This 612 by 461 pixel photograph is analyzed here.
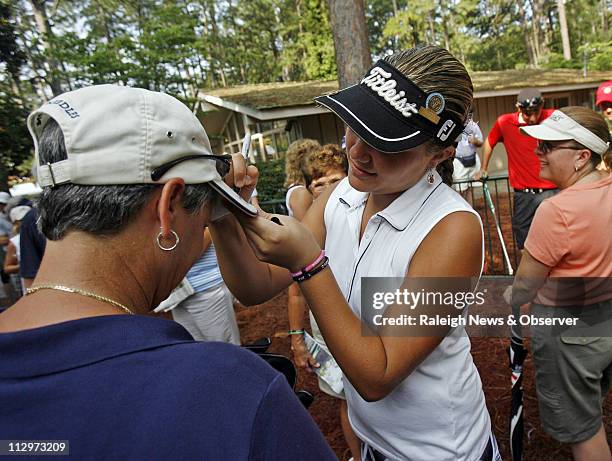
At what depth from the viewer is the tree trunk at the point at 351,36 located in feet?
20.3

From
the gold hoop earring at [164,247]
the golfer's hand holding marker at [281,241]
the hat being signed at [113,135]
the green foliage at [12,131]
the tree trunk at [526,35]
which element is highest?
the tree trunk at [526,35]

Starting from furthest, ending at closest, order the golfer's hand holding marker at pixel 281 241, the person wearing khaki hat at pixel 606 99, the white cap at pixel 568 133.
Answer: the person wearing khaki hat at pixel 606 99, the white cap at pixel 568 133, the golfer's hand holding marker at pixel 281 241

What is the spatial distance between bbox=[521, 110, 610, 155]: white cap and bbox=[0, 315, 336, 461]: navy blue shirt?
7.13ft

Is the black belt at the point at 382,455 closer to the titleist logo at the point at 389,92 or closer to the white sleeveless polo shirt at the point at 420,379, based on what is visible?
the white sleeveless polo shirt at the point at 420,379

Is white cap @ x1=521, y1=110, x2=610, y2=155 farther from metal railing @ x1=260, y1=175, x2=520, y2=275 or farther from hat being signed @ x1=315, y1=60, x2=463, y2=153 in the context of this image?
metal railing @ x1=260, y1=175, x2=520, y2=275

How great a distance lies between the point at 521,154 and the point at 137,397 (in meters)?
5.24

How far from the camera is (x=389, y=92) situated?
1322mm

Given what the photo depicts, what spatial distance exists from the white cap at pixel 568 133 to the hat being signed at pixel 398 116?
3.95 ft

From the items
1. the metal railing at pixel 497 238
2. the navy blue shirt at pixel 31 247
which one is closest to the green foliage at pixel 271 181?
the metal railing at pixel 497 238

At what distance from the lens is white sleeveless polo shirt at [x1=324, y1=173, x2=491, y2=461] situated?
4.60 feet

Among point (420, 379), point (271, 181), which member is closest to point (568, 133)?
point (420, 379)

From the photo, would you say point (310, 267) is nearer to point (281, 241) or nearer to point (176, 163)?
point (281, 241)

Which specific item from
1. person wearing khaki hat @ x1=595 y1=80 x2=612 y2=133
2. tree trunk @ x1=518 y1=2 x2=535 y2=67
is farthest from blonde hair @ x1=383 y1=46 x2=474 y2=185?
tree trunk @ x1=518 y1=2 x2=535 y2=67

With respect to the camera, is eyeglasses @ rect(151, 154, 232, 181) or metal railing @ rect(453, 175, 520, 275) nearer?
eyeglasses @ rect(151, 154, 232, 181)
